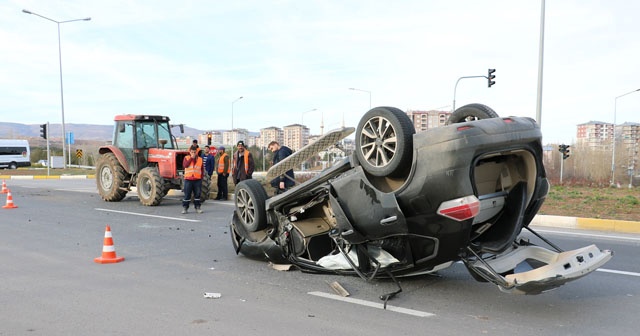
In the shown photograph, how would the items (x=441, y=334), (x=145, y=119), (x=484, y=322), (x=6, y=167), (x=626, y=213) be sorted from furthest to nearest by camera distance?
(x=6, y=167) → (x=145, y=119) → (x=626, y=213) → (x=484, y=322) → (x=441, y=334)

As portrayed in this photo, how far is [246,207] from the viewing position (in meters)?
6.74

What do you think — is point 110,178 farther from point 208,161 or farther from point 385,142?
point 385,142

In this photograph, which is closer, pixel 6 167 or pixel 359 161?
pixel 359 161

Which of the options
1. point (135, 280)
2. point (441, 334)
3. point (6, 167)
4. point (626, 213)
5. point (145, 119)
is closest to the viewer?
point (441, 334)

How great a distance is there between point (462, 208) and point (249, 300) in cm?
236

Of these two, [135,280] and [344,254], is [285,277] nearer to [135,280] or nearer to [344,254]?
[344,254]

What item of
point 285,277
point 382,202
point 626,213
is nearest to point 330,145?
point 382,202

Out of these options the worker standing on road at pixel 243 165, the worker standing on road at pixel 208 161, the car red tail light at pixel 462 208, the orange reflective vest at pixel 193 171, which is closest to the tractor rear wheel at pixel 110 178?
the worker standing on road at pixel 208 161

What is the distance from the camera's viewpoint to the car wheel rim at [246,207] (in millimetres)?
6659

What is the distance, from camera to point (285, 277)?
6.25 m

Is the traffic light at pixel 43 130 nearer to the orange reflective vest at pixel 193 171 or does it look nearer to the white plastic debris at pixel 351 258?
the orange reflective vest at pixel 193 171

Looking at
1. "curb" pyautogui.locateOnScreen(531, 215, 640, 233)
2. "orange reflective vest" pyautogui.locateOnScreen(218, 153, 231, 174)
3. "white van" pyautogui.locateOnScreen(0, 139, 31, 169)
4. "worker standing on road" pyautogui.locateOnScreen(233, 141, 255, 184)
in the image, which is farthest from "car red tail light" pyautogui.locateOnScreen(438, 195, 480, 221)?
"white van" pyautogui.locateOnScreen(0, 139, 31, 169)

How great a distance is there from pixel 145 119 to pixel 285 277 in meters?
10.7

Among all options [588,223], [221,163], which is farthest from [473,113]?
[221,163]
